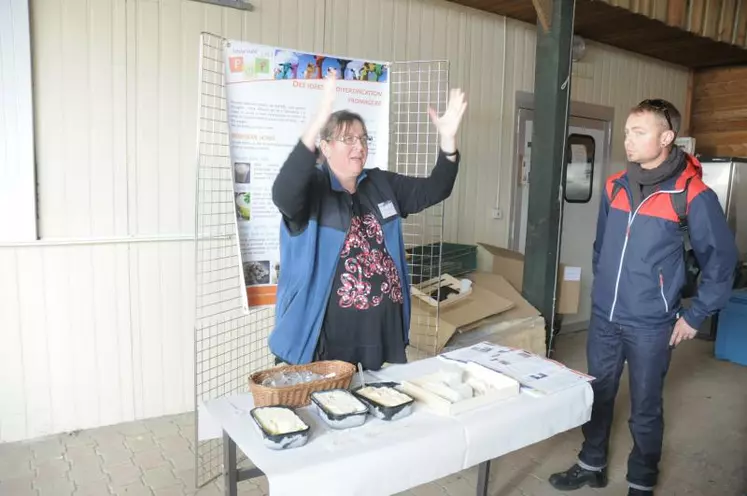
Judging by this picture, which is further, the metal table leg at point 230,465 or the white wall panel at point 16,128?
the white wall panel at point 16,128

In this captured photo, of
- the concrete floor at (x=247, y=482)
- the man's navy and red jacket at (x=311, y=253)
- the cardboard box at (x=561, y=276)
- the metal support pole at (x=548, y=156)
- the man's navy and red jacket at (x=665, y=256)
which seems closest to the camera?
the man's navy and red jacket at (x=311, y=253)

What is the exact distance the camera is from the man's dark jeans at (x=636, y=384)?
219 centimetres

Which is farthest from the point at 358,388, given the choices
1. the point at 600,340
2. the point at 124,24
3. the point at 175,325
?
the point at 124,24

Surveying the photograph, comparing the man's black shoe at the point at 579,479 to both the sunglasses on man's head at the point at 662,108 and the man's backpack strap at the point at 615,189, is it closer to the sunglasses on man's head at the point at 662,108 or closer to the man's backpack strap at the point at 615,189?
the man's backpack strap at the point at 615,189

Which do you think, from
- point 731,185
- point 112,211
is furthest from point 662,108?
point 731,185

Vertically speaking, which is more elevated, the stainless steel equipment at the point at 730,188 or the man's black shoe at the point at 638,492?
the stainless steel equipment at the point at 730,188

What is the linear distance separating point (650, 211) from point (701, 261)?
27cm

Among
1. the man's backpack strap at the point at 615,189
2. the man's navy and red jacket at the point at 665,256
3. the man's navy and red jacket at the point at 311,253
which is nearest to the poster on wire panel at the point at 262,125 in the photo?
the man's navy and red jacket at the point at 311,253

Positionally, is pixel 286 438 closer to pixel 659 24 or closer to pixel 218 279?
pixel 218 279

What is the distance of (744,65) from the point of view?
5.44 meters

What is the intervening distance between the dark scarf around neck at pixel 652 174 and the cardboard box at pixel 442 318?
44.4 inches

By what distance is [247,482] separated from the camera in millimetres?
2486

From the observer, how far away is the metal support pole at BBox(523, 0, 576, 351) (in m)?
3.42

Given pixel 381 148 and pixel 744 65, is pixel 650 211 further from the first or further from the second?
pixel 744 65
